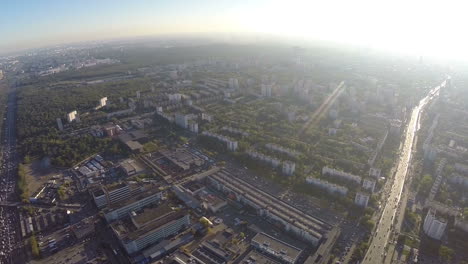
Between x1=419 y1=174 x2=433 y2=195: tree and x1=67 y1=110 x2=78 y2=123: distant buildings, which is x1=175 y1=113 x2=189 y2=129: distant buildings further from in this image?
x1=419 y1=174 x2=433 y2=195: tree

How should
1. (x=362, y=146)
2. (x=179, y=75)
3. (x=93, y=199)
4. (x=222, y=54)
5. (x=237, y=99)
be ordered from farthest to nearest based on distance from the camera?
→ (x=222, y=54)
(x=179, y=75)
(x=237, y=99)
(x=362, y=146)
(x=93, y=199)

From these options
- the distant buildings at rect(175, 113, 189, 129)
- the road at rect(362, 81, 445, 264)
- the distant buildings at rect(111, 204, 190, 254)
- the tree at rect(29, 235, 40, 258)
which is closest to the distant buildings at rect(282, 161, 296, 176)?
the road at rect(362, 81, 445, 264)

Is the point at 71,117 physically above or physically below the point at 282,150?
below

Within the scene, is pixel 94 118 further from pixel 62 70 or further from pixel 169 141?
pixel 62 70

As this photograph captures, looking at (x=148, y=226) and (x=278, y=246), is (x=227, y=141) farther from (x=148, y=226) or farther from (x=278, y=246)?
(x=278, y=246)

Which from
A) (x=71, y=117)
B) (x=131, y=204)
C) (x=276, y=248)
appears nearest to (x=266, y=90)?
(x=71, y=117)

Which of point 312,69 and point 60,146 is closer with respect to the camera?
point 60,146

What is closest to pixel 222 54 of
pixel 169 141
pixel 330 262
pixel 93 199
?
pixel 169 141
